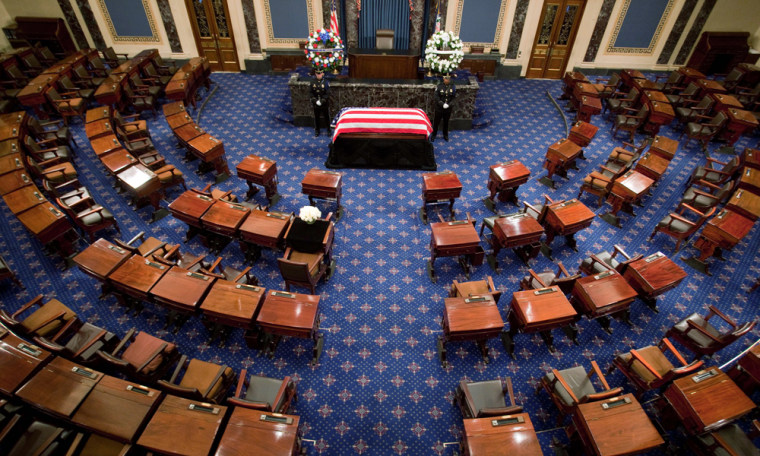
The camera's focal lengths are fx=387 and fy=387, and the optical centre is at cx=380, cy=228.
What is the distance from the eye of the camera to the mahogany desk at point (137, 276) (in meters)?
5.57

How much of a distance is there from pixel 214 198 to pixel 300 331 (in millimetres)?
3518

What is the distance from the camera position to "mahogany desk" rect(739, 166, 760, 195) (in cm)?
775

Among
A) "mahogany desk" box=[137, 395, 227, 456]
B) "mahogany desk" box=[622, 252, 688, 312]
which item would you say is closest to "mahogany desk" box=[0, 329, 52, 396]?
"mahogany desk" box=[137, 395, 227, 456]

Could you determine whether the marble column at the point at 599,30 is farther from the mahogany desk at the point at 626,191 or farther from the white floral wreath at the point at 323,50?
the white floral wreath at the point at 323,50

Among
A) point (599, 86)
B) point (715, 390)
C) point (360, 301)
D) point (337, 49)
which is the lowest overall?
point (360, 301)

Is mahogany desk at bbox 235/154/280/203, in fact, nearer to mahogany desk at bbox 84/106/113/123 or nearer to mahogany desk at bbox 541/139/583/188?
mahogany desk at bbox 84/106/113/123

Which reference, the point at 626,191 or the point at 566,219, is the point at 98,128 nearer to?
the point at 566,219

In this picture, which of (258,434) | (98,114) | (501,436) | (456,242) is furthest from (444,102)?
(258,434)

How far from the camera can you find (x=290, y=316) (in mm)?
5230

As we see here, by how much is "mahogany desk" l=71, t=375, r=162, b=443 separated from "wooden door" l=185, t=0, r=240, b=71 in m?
12.5

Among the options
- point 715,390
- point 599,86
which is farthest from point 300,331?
point 599,86

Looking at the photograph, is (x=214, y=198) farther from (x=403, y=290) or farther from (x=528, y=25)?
(x=528, y=25)

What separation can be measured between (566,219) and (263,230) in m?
5.31

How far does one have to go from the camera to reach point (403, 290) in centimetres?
663
